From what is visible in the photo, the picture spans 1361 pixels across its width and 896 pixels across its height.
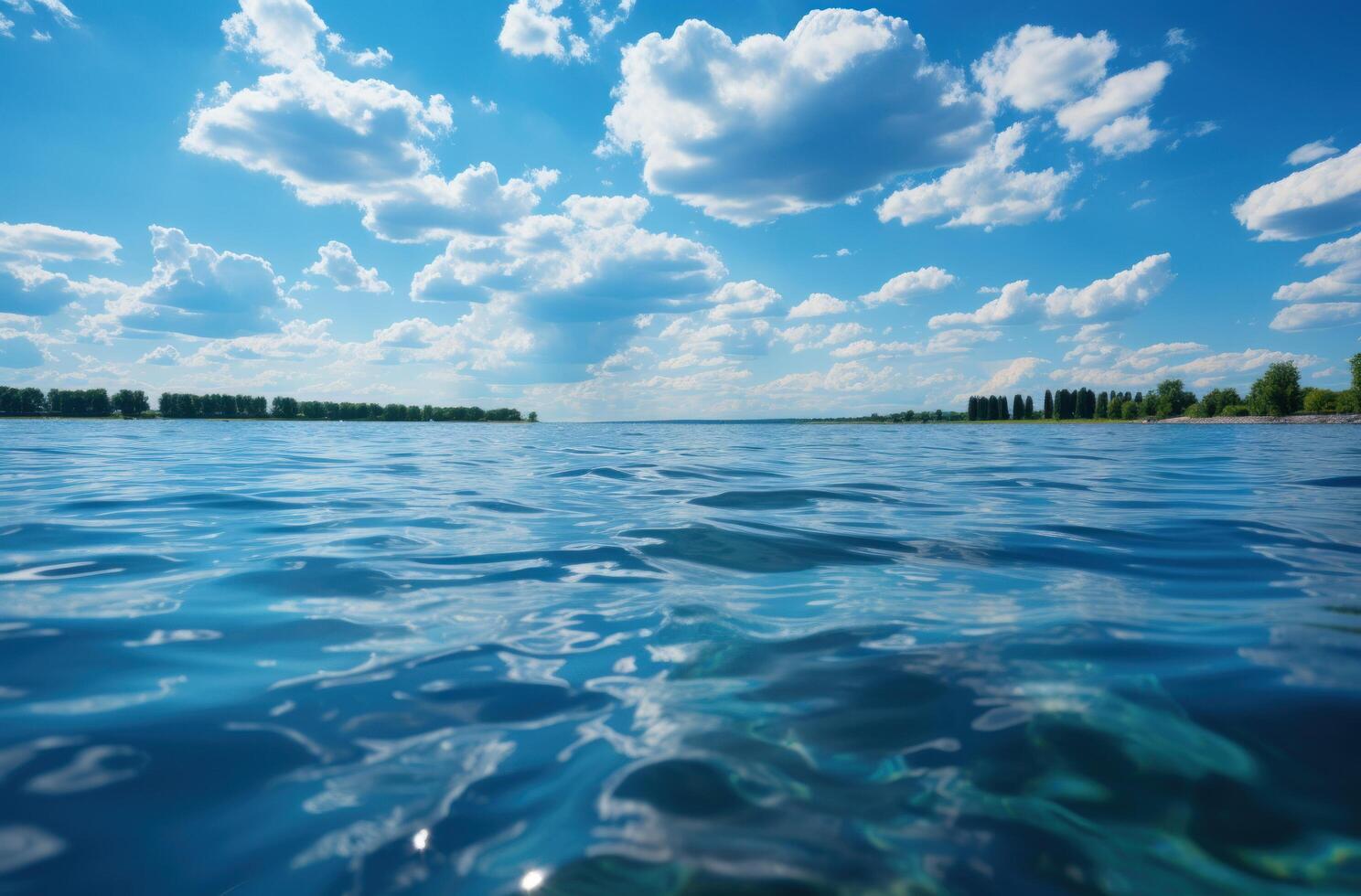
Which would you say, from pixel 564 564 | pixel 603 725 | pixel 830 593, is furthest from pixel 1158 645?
pixel 564 564

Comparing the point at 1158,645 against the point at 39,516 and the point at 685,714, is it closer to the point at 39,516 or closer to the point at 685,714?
the point at 685,714

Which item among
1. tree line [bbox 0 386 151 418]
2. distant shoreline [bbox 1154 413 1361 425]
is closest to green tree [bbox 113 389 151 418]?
tree line [bbox 0 386 151 418]

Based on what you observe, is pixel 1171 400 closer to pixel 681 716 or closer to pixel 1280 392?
pixel 1280 392

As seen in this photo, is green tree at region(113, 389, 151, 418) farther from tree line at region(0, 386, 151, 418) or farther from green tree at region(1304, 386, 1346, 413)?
green tree at region(1304, 386, 1346, 413)

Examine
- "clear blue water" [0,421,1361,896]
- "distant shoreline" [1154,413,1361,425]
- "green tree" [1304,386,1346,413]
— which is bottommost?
"clear blue water" [0,421,1361,896]

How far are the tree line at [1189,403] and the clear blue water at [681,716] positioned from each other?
519ft

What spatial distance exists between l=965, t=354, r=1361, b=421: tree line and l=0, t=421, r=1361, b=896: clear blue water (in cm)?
15821

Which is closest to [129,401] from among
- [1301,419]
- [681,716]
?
[681,716]

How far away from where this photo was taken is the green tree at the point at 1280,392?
129750 millimetres

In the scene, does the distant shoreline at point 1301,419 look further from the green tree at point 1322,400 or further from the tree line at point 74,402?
the tree line at point 74,402

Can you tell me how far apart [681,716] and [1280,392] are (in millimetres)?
176225

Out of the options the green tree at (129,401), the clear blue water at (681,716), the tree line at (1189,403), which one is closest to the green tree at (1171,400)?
the tree line at (1189,403)

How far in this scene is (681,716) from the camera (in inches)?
135

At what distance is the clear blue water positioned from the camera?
229cm
